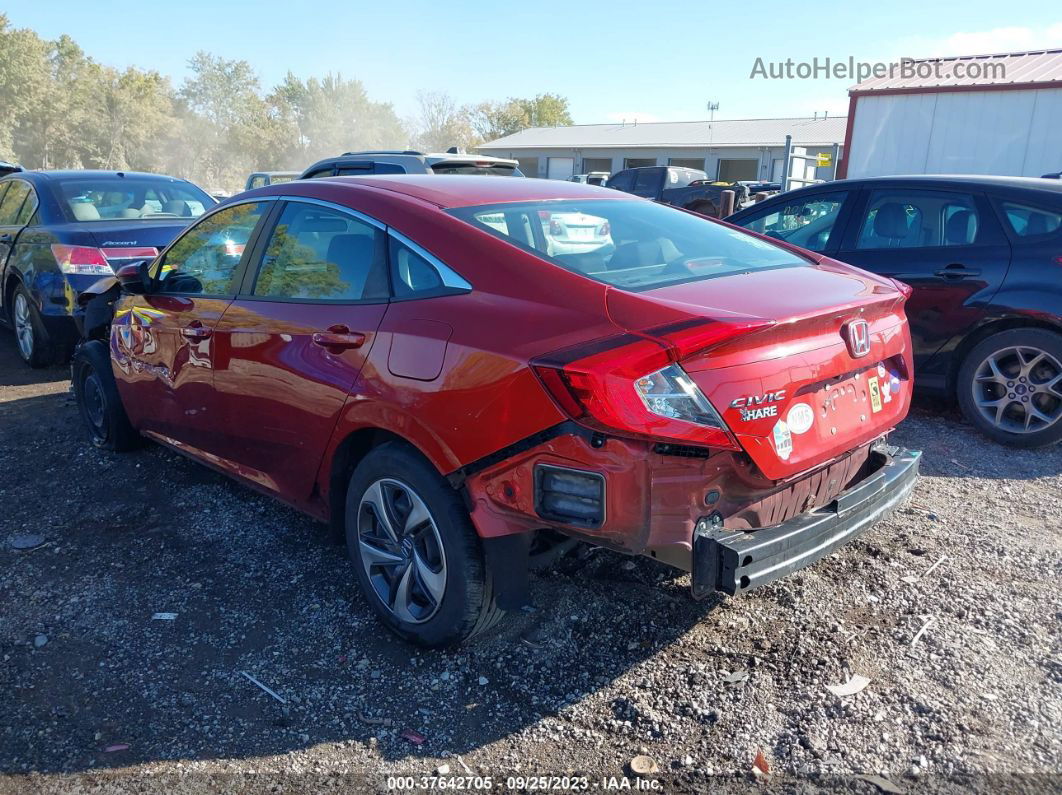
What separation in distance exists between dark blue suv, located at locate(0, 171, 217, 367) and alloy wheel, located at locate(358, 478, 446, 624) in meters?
4.99

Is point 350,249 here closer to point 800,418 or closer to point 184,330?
point 184,330

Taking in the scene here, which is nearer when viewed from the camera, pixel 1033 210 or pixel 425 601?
pixel 425 601

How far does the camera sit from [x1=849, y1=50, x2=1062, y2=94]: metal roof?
1595cm

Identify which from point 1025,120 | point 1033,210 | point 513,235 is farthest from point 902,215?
point 1025,120

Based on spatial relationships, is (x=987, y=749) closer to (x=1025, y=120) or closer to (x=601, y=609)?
(x=601, y=609)

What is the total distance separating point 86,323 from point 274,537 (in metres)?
2.47

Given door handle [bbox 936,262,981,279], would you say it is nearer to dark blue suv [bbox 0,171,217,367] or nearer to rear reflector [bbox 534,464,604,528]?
rear reflector [bbox 534,464,604,528]

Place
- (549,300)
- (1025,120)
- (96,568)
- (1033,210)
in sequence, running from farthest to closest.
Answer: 1. (1025,120)
2. (1033,210)
3. (96,568)
4. (549,300)

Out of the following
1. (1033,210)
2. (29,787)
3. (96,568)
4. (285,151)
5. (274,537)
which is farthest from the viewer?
(285,151)

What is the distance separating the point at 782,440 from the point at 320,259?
6.63 feet

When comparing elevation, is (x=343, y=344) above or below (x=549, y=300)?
below

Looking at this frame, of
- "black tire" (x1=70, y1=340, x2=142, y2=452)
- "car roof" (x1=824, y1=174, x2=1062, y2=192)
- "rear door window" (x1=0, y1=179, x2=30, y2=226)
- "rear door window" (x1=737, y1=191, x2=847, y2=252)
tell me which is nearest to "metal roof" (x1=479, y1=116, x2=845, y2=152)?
"rear door window" (x1=737, y1=191, x2=847, y2=252)

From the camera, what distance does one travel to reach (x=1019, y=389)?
5.29m

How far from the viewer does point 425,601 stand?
3105 millimetres
